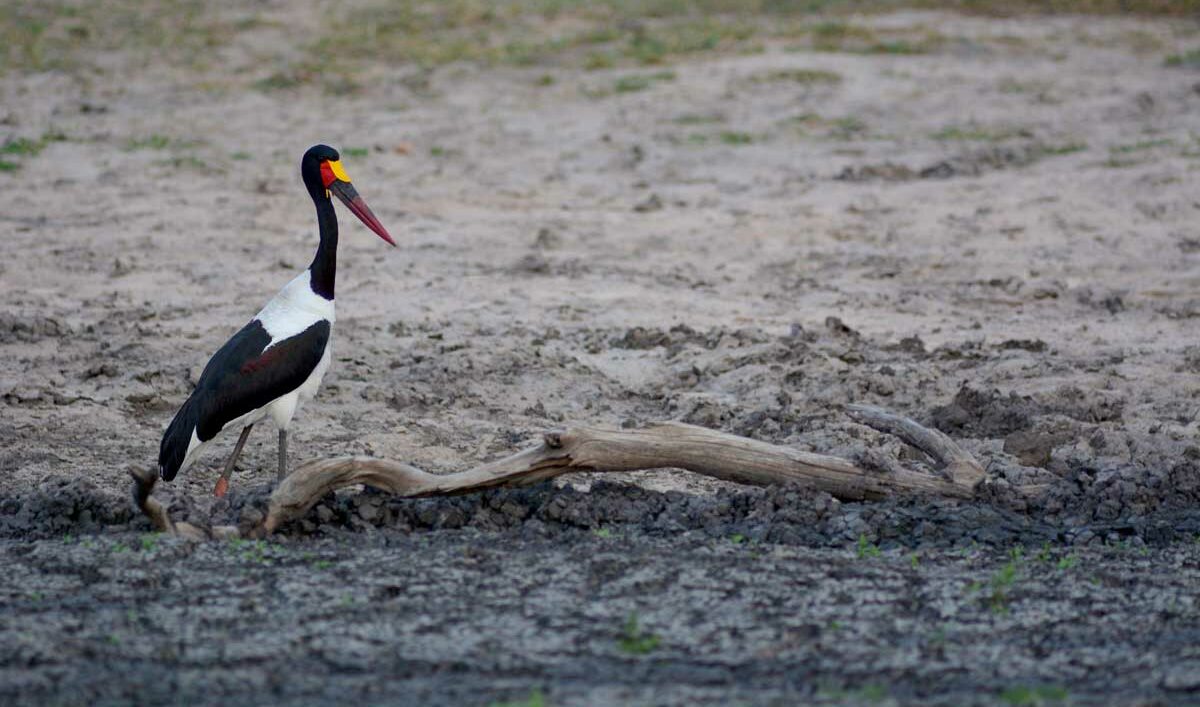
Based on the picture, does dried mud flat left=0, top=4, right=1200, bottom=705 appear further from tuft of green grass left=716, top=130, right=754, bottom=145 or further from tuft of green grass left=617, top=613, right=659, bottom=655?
tuft of green grass left=716, top=130, right=754, bottom=145

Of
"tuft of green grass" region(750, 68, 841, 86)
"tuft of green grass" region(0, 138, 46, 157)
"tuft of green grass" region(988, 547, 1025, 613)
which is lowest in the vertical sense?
"tuft of green grass" region(988, 547, 1025, 613)

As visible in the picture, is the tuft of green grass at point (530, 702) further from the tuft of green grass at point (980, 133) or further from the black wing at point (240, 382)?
the tuft of green grass at point (980, 133)

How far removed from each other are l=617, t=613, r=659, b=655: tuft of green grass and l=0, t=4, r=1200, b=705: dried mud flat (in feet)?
0.05

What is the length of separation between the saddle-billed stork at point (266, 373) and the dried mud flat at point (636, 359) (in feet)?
1.14

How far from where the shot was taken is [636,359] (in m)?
7.91

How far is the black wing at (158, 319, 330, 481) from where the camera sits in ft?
19.2

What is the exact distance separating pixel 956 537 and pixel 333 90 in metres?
9.13

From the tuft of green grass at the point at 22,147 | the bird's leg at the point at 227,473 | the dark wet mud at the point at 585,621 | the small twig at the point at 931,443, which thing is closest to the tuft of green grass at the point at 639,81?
the tuft of green grass at the point at 22,147

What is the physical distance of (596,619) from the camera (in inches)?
184

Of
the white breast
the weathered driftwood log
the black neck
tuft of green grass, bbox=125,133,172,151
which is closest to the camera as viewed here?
the weathered driftwood log

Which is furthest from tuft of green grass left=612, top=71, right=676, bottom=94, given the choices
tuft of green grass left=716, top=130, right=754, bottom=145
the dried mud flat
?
tuft of green grass left=716, top=130, right=754, bottom=145

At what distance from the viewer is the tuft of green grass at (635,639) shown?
14.7ft

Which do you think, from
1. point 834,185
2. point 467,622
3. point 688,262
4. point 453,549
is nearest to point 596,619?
point 467,622

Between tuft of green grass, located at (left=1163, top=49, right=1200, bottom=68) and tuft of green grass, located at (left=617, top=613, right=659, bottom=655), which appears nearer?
tuft of green grass, located at (left=617, top=613, right=659, bottom=655)
